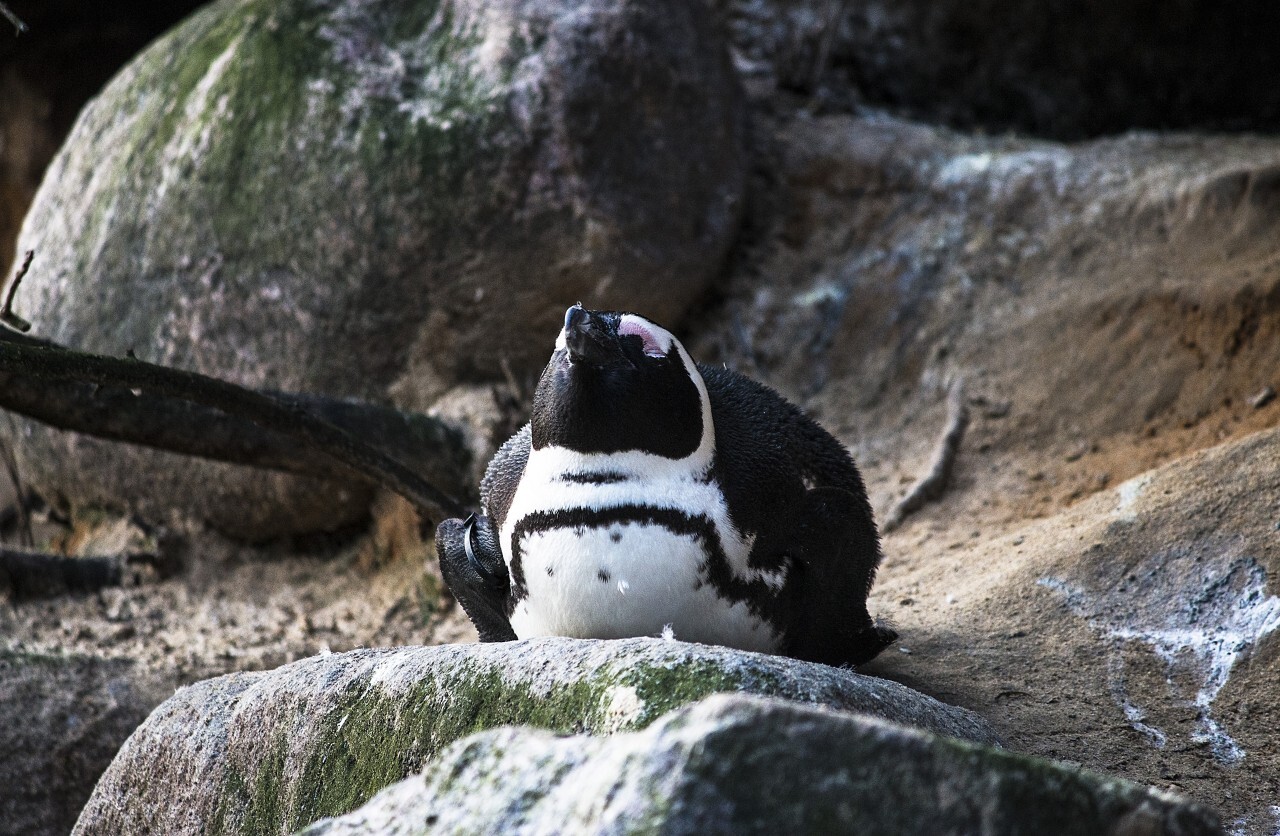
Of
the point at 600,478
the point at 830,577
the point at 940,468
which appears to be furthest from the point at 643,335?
the point at 940,468

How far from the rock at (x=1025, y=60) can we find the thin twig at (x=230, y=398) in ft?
12.6

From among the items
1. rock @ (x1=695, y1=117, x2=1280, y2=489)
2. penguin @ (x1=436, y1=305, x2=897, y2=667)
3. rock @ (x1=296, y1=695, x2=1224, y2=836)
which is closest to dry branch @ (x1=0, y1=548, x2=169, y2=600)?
rock @ (x1=695, y1=117, x2=1280, y2=489)

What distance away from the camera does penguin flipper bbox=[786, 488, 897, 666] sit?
3154mm

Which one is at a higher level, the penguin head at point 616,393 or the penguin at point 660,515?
the penguin head at point 616,393

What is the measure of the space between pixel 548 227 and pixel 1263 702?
3.58 metres

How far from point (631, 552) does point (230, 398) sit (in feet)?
5.88

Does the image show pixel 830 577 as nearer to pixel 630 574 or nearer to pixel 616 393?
pixel 630 574

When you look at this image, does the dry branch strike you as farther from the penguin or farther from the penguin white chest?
the penguin white chest

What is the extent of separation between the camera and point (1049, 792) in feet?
6.16

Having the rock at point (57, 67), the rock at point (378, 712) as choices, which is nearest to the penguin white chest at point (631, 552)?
the rock at point (378, 712)

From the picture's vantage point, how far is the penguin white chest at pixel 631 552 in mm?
2877

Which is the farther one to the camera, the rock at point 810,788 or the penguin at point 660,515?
the penguin at point 660,515

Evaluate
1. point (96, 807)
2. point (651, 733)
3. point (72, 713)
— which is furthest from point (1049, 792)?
point (72, 713)

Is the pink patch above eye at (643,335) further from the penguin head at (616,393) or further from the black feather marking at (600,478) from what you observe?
the black feather marking at (600,478)
